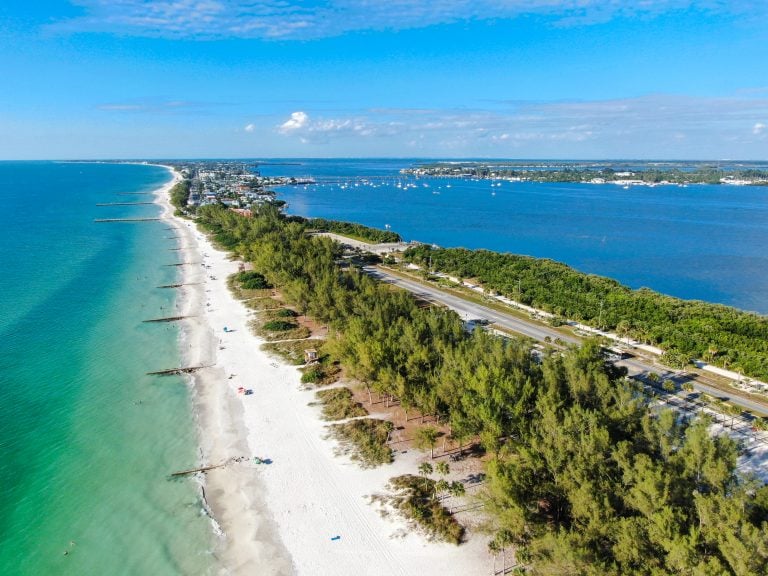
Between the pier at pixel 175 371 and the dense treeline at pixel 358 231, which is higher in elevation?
the dense treeline at pixel 358 231

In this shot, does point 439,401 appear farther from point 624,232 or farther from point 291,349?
point 624,232

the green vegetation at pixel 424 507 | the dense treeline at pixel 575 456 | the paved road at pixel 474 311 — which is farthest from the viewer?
the paved road at pixel 474 311

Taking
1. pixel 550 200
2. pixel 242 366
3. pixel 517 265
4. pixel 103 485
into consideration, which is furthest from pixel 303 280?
pixel 550 200

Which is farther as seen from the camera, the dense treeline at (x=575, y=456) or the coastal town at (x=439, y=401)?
the coastal town at (x=439, y=401)

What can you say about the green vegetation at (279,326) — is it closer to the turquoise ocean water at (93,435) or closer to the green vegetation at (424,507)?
the turquoise ocean water at (93,435)

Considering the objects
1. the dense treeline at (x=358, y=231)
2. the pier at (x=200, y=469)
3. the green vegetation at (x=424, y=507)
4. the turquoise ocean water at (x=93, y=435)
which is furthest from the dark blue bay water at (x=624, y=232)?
the turquoise ocean water at (x=93, y=435)

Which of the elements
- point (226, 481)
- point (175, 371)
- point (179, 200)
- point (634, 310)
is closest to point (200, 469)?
point (226, 481)

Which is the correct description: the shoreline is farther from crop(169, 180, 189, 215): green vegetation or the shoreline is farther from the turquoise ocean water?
crop(169, 180, 189, 215): green vegetation

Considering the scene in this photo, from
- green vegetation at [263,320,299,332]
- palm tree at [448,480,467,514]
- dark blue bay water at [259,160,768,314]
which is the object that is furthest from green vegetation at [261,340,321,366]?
dark blue bay water at [259,160,768,314]
